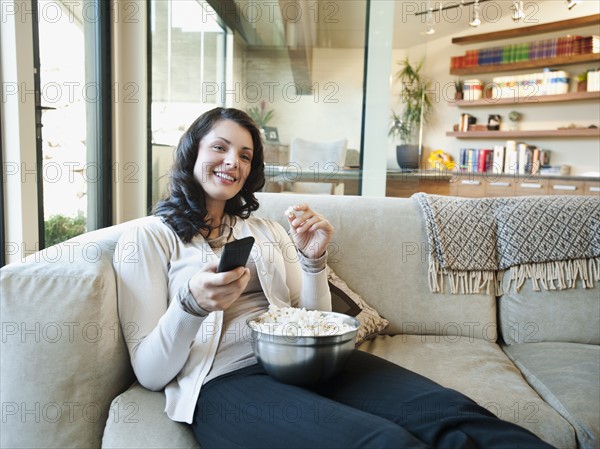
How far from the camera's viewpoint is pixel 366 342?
5.75 feet

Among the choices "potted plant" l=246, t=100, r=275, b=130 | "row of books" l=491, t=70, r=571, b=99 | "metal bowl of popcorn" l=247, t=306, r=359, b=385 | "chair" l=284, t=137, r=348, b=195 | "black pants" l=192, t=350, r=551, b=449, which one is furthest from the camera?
"row of books" l=491, t=70, r=571, b=99

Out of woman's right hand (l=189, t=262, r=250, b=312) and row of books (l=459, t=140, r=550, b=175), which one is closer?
woman's right hand (l=189, t=262, r=250, b=312)

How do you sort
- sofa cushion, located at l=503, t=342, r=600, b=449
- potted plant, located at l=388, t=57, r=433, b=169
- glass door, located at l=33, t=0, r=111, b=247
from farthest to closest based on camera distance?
potted plant, located at l=388, t=57, r=433, b=169 → glass door, located at l=33, t=0, r=111, b=247 → sofa cushion, located at l=503, t=342, r=600, b=449

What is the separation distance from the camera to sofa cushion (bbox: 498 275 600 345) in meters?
1.80

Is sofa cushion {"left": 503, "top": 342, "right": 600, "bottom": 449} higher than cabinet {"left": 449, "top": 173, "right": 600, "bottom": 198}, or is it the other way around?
cabinet {"left": 449, "top": 173, "right": 600, "bottom": 198}

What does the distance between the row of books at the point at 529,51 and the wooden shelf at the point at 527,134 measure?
0.71 metres

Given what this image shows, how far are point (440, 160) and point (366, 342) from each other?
4.60 m

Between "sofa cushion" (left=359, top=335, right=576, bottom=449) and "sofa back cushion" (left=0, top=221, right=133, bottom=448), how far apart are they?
82cm

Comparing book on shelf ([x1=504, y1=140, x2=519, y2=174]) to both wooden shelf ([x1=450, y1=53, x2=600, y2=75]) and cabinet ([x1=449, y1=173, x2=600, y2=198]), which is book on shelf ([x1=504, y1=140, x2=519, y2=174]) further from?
wooden shelf ([x1=450, y1=53, x2=600, y2=75])

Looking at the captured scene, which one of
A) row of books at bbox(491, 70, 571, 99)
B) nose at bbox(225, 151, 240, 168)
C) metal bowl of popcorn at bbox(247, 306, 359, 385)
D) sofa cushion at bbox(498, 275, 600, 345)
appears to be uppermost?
row of books at bbox(491, 70, 571, 99)

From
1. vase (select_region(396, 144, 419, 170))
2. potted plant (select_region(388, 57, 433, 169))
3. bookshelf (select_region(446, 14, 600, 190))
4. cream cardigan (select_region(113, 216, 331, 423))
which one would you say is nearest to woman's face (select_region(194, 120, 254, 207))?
cream cardigan (select_region(113, 216, 331, 423))

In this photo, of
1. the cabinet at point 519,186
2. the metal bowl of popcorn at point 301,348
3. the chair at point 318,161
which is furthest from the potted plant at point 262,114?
the metal bowl of popcorn at point 301,348

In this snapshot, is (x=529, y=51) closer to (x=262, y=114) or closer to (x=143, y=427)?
(x=262, y=114)

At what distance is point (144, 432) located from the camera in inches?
44.4
